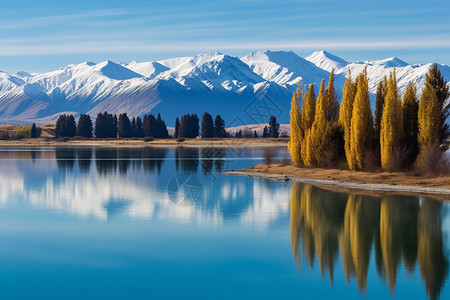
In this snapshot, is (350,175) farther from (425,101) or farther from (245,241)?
(245,241)

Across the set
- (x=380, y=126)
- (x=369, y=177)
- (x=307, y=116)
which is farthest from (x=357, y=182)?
(x=307, y=116)

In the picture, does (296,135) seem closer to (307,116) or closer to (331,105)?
(307,116)

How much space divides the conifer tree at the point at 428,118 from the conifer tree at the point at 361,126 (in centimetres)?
398

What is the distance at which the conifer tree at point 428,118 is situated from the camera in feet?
137

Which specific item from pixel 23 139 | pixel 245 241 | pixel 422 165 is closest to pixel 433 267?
pixel 245 241

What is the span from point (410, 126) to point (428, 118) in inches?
83.8

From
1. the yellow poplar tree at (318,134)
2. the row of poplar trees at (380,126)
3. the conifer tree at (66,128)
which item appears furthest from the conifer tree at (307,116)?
the conifer tree at (66,128)

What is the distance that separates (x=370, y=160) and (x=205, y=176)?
15.1 meters

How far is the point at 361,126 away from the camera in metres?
44.8

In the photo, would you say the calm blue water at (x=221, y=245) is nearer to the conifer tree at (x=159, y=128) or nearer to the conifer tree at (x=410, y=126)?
the conifer tree at (x=410, y=126)

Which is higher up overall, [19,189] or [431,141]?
[431,141]

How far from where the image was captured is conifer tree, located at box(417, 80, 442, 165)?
1641 inches

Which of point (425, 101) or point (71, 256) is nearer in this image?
point (71, 256)

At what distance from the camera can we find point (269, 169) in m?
55.2
